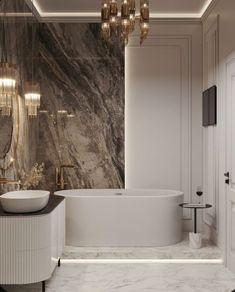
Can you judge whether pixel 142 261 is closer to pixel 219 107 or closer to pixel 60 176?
pixel 60 176

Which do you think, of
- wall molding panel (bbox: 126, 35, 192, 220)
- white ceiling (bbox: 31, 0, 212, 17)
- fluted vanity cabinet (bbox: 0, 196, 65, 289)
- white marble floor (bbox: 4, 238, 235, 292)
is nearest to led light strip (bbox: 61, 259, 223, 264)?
white marble floor (bbox: 4, 238, 235, 292)

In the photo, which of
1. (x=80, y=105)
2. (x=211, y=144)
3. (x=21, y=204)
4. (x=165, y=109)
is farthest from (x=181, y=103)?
(x=21, y=204)

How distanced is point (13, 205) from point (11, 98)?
1284mm

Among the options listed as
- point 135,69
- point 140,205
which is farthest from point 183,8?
point 140,205

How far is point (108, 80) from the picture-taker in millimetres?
5457

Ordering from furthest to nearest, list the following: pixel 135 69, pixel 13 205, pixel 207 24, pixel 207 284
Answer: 1. pixel 135 69
2. pixel 207 24
3. pixel 207 284
4. pixel 13 205

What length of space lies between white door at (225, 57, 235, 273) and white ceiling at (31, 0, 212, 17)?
1357 millimetres

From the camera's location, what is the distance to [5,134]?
391cm

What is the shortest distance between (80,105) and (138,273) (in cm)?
245

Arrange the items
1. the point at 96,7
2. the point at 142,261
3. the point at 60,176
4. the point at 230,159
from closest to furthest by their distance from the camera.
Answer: the point at 230,159 → the point at 142,261 → the point at 96,7 → the point at 60,176

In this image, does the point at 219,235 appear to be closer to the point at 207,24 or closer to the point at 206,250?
the point at 206,250

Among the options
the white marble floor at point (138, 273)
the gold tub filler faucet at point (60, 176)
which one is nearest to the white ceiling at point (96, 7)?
the gold tub filler faucet at point (60, 176)

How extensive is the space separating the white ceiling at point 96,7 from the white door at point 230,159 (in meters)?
1.36

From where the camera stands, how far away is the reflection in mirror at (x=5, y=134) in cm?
381
